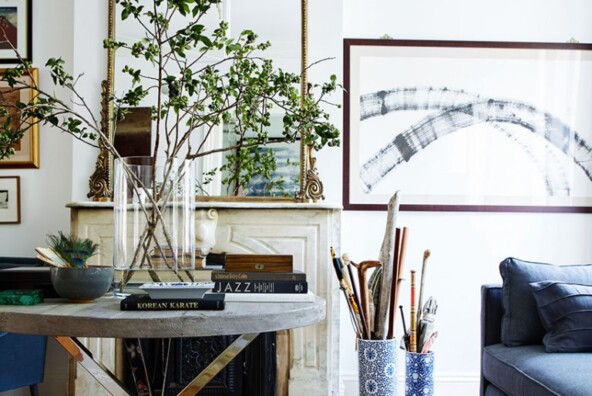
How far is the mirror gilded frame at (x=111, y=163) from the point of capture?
11.0 feet

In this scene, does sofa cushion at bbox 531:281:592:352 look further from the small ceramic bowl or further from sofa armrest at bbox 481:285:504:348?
the small ceramic bowl

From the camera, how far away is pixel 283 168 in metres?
3.41

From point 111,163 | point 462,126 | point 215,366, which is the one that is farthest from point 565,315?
point 111,163

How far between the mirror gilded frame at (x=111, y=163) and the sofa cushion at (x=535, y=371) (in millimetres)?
1124

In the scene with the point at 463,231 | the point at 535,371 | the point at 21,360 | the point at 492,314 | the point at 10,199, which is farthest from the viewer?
the point at 463,231

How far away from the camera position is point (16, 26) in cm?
361

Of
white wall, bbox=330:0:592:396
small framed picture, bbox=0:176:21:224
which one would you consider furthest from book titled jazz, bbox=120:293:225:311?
small framed picture, bbox=0:176:21:224

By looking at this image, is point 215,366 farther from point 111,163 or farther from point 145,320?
point 111,163

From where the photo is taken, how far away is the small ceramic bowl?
1.63 meters

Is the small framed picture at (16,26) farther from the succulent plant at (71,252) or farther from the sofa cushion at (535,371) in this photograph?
the sofa cushion at (535,371)

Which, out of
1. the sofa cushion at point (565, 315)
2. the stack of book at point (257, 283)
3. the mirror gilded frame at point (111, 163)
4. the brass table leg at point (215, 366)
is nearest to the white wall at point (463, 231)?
the mirror gilded frame at point (111, 163)

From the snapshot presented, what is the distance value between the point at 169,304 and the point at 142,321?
0.13 m

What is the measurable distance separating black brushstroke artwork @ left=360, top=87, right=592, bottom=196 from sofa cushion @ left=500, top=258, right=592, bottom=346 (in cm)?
97

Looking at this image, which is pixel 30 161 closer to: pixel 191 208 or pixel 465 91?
pixel 191 208
